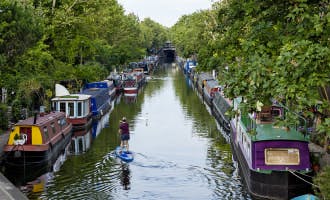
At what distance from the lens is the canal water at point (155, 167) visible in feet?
75.7

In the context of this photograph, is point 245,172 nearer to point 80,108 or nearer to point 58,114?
point 58,114

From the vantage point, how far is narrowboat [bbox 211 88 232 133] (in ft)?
135

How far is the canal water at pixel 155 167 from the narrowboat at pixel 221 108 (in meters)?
0.68

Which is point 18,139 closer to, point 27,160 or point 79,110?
point 27,160

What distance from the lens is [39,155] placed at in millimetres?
27297

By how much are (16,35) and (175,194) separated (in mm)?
13698

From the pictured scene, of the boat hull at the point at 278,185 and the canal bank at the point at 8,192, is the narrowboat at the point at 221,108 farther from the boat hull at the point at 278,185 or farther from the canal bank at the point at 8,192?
the canal bank at the point at 8,192

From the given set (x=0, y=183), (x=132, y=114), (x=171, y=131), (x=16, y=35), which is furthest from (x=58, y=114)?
(x=132, y=114)

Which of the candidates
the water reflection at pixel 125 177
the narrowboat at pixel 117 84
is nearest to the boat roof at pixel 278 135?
the water reflection at pixel 125 177

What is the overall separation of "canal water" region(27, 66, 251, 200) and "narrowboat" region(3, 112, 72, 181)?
909 millimetres

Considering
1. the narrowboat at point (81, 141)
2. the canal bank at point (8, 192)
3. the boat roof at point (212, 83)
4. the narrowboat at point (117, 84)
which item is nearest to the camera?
the canal bank at point (8, 192)

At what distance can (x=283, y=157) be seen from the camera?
21531mm

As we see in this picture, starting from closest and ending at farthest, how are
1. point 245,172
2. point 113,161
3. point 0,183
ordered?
point 0,183 → point 245,172 → point 113,161

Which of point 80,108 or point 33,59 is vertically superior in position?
point 33,59
